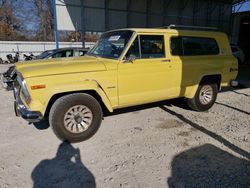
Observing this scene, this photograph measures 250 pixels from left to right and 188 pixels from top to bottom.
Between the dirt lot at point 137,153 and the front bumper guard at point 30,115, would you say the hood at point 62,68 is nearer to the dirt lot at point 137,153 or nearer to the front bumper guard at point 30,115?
the front bumper guard at point 30,115

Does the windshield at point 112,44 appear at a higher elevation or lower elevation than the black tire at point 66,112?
Result: higher

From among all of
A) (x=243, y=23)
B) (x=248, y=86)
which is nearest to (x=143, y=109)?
(x=248, y=86)

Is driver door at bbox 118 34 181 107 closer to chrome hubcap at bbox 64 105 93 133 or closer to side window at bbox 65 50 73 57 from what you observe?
chrome hubcap at bbox 64 105 93 133

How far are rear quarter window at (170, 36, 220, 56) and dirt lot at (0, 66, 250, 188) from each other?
1.56m

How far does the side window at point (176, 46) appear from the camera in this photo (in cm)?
509

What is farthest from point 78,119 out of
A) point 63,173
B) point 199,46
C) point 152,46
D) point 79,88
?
point 199,46

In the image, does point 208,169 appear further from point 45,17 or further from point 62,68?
point 45,17

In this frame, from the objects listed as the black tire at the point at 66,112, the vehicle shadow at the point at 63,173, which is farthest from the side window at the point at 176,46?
the vehicle shadow at the point at 63,173

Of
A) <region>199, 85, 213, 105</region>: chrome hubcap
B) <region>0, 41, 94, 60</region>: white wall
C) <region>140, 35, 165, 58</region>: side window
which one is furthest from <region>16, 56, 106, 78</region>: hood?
<region>0, 41, 94, 60</region>: white wall

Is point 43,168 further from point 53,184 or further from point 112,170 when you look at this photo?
point 112,170

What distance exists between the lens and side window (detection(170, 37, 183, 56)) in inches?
201

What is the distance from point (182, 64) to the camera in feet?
17.0

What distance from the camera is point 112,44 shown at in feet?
16.1

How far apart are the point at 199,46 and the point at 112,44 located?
2.25 metres
